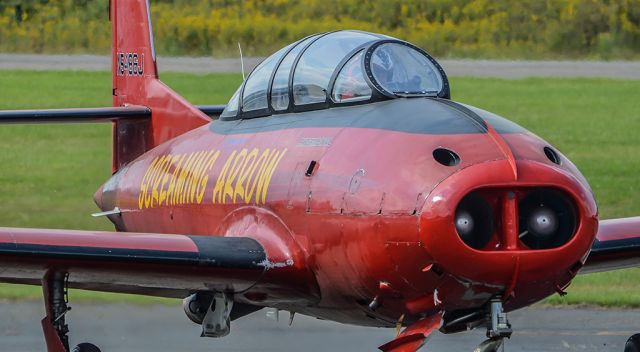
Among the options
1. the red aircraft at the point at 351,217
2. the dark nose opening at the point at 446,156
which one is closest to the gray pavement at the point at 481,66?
the red aircraft at the point at 351,217

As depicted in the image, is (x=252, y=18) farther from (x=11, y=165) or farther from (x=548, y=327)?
(x=548, y=327)

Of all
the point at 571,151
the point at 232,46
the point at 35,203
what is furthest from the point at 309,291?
the point at 232,46

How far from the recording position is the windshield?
978cm

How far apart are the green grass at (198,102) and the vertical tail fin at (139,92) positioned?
6105 mm

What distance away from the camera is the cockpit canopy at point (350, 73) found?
9.80 m

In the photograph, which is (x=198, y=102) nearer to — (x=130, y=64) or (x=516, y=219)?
(x=130, y=64)

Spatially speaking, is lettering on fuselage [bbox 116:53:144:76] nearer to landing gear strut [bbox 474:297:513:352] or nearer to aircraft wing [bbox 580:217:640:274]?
aircraft wing [bbox 580:217:640:274]

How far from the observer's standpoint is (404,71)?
32.5ft

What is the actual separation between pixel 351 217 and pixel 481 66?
24.0 meters

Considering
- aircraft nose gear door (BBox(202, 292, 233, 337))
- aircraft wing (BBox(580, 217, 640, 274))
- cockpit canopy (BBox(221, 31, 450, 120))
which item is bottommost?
aircraft nose gear door (BBox(202, 292, 233, 337))

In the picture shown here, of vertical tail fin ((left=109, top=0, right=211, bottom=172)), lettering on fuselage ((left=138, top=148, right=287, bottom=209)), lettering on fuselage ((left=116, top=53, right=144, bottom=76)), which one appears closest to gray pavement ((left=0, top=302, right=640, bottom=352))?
vertical tail fin ((left=109, top=0, right=211, bottom=172))

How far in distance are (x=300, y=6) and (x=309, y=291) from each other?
2606 cm

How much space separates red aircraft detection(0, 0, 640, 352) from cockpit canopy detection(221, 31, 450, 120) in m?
0.01

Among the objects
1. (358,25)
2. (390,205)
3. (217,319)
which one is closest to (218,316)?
(217,319)
